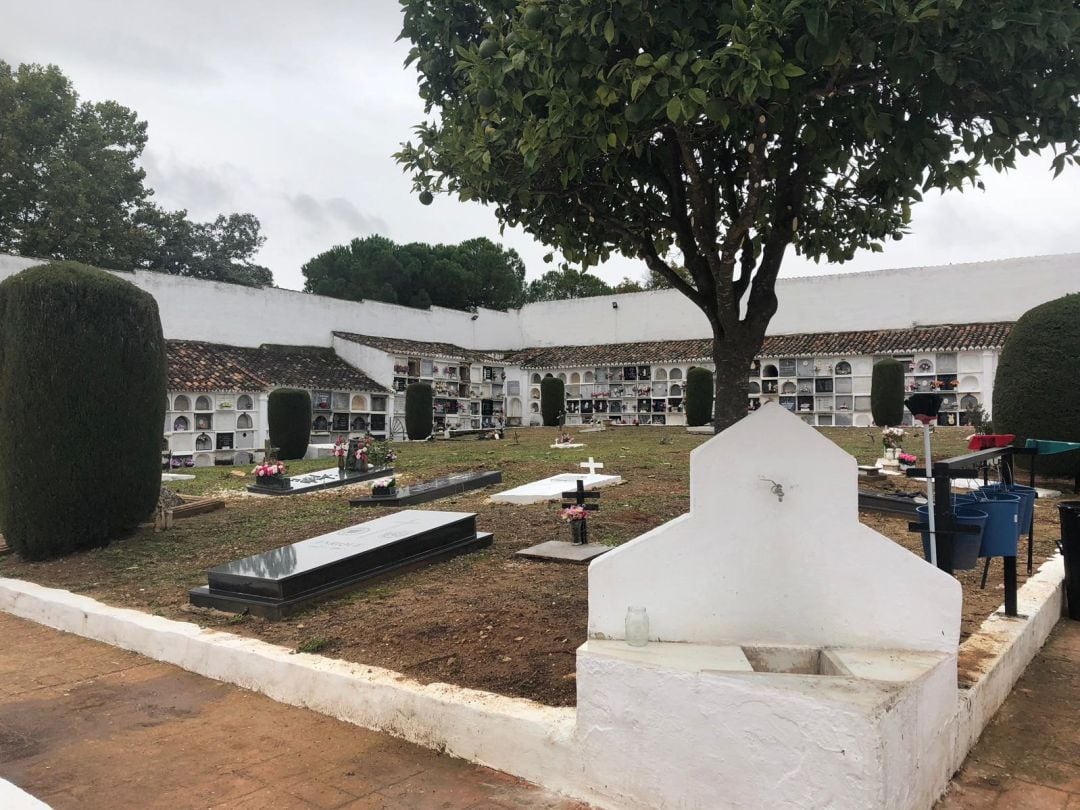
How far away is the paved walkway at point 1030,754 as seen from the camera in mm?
2816

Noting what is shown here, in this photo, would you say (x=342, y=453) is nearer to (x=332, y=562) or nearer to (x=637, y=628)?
(x=332, y=562)

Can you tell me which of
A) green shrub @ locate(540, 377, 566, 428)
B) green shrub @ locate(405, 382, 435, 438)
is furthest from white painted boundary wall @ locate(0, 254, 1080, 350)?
green shrub @ locate(540, 377, 566, 428)

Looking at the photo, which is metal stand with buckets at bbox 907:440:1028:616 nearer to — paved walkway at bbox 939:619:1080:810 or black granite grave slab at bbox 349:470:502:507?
paved walkway at bbox 939:619:1080:810

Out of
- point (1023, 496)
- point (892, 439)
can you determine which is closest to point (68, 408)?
point (1023, 496)

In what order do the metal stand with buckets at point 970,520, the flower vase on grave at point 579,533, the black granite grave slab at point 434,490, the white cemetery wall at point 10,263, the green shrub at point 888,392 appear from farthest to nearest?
the green shrub at point 888,392, the white cemetery wall at point 10,263, the black granite grave slab at point 434,490, the flower vase on grave at point 579,533, the metal stand with buckets at point 970,520

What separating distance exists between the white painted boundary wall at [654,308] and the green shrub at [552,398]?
733 centimetres

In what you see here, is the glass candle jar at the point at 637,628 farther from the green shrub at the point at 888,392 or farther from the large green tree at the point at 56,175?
the large green tree at the point at 56,175

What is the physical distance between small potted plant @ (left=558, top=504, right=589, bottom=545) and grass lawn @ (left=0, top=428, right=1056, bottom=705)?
0.33 meters

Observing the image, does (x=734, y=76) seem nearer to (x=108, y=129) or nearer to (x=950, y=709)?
(x=950, y=709)

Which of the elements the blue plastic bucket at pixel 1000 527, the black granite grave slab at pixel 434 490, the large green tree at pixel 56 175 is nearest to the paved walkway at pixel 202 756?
the blue plastic bucket at pixel 1000 527

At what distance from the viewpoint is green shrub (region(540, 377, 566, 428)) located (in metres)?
30.0

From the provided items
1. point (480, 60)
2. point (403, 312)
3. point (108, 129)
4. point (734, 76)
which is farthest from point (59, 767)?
point (108, 129)

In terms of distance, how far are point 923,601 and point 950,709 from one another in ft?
1.41

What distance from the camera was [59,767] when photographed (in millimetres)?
3354
